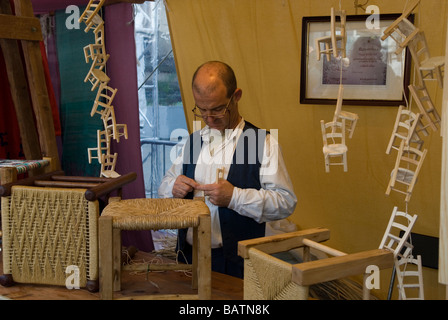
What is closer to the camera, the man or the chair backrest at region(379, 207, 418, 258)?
the chair backrest at region(379, 207, 418, 258)

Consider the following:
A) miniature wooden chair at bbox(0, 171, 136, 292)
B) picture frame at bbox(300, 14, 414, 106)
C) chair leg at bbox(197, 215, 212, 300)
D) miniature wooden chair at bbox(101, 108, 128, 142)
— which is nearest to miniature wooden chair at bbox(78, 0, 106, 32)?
miniature wooden chair at bbox(101, 108, 128, 142)

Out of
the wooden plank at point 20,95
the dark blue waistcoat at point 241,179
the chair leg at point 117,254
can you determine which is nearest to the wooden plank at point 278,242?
the chair leg at point 117,254

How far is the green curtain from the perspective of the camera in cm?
320

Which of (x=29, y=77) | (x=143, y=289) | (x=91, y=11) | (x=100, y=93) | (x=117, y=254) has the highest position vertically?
(x=91, y=11)

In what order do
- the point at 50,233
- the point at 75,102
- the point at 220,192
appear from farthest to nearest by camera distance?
the point at 75,102 < the point at 220,192 < the point at 50,233

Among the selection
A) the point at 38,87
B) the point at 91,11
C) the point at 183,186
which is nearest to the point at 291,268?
the point at 183,186

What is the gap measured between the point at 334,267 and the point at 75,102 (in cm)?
254

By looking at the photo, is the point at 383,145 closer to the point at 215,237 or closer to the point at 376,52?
the point at 376,52

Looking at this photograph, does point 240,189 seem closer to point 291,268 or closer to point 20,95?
point 291,268

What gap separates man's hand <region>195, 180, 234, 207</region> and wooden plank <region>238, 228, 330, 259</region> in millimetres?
523

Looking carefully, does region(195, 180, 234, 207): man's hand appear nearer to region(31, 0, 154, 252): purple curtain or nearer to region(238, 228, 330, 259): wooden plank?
region(238, 228, 330, 259): wooden plank

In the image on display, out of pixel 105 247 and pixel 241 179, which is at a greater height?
pixel 241 179

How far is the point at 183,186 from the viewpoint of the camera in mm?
1980

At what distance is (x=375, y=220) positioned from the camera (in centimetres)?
295
